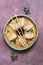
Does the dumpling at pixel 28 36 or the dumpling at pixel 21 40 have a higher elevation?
the dumpling at pixel 28 36

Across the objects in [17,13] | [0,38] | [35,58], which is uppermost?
[17,13]

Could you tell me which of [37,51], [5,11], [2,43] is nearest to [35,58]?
[37,51]

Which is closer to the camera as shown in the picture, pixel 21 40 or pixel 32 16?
pixel 21 40

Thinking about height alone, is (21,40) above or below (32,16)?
below

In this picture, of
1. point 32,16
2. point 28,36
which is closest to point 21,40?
point 28,36

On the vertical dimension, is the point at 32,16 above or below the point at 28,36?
above

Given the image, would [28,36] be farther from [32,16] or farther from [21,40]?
[32,16]

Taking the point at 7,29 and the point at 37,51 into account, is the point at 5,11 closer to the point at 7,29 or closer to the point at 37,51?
the point at 7,29

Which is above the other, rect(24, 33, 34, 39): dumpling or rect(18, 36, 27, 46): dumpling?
rect(24, 33, 34, 39): dumpling
